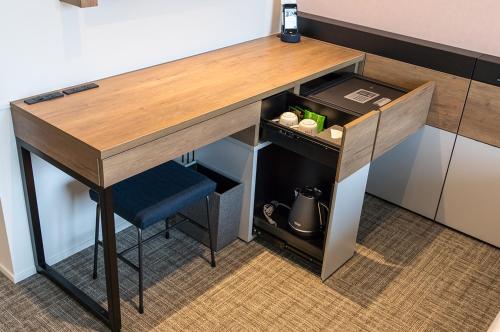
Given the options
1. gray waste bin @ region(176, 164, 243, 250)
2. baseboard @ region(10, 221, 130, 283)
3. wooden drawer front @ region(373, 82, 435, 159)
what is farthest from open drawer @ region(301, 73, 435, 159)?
baseboard @ region(10, 221, 130, 283)

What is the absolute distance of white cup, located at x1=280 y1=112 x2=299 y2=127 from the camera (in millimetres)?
2299

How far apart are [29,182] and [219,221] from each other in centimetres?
78

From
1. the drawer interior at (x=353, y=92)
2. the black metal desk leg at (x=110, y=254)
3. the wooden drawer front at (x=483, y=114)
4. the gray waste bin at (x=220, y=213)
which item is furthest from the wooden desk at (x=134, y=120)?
the wooden drawer front at (x=483, y=114)

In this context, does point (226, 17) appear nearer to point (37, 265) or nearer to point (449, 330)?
point (37, 265)

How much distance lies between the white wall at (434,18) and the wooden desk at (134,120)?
1.65 feet

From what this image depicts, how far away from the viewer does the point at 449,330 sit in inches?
84.7

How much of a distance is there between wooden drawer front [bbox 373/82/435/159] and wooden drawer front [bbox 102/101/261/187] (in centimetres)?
→ 49

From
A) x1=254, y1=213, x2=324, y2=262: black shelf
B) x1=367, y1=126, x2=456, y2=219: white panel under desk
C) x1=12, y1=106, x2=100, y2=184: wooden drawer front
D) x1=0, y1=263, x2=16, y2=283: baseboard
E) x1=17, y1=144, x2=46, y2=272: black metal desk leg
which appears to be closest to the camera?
x1=12, y1=106, x2=100, y2=184: wooden drawer front

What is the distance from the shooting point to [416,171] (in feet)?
9.10

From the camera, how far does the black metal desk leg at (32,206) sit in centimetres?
203

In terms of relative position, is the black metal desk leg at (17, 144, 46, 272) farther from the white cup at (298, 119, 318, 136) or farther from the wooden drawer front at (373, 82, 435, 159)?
the wooden drawer front at (373, 82, 435, 159)

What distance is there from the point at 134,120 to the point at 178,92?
30cm

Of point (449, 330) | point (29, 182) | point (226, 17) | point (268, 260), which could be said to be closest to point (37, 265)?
point (29, 182)

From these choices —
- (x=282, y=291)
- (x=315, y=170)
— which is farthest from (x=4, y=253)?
(x=315, y=170)
